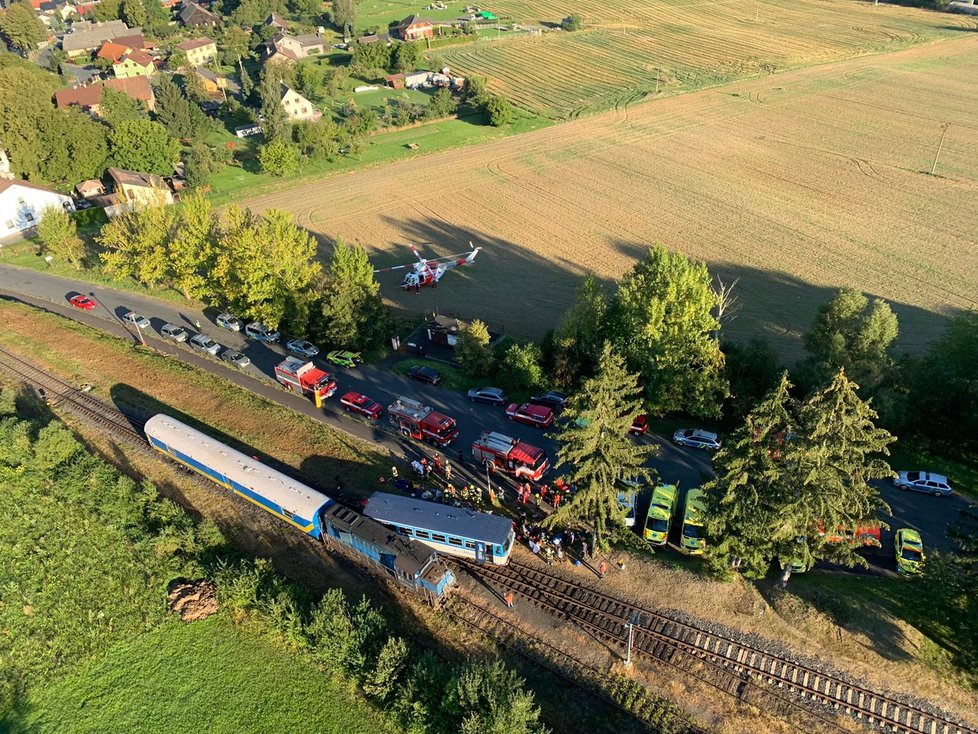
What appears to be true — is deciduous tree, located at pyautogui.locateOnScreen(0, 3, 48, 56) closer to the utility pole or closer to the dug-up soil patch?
the dug-up soil patch

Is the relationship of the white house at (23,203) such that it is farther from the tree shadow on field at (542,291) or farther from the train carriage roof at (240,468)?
the train carriage roof at (240,468)

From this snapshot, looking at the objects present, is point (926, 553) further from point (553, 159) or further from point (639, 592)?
point (553, 159)

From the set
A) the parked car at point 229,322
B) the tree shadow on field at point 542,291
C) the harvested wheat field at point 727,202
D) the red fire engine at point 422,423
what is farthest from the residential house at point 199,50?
the red fire engine at point 422,423

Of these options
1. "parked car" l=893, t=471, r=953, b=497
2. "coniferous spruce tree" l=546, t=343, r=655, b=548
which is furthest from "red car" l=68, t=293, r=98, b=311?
"parked car" l=893, t=471, r=953, b=497

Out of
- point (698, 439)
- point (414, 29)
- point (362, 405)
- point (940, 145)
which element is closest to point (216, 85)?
point (414, 29)

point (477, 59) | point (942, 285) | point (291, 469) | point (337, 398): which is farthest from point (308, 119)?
point (942, 285)

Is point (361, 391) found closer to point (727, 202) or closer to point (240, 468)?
point (240, 468)
